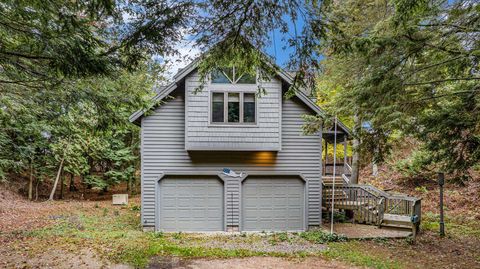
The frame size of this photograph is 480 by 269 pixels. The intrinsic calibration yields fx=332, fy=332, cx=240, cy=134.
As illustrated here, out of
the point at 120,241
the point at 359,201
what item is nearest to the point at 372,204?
the point at 359,201

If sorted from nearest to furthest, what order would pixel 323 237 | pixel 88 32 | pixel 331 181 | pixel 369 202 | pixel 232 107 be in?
pixel 88 32
pixel 323 237
pixel 232 107
pixel 369 202
pixel 331 181

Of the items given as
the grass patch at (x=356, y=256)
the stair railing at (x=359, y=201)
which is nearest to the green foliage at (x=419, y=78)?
the grass patch at (x=356, y=256)

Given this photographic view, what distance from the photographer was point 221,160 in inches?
470

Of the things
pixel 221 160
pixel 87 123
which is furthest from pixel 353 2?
pixel 87 123

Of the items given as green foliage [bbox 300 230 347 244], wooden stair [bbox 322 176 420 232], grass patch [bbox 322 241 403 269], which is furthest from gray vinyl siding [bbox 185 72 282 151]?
grass patch [bbox 322 241 403 269]

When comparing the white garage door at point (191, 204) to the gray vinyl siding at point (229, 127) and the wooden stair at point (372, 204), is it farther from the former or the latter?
the wooden stair at point (372, 204)

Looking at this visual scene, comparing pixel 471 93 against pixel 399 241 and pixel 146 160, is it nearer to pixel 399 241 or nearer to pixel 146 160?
pixel 399 241

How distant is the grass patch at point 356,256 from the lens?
786 cm

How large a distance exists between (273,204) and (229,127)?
10.9 ft

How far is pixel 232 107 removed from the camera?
11.5 m

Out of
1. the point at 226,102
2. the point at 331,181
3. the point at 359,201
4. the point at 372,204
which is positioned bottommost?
the point at 372,204

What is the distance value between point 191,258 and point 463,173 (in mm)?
7244

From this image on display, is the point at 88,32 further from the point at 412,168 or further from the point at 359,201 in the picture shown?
the point at 412,168

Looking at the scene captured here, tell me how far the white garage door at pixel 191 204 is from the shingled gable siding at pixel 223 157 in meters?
0.34
